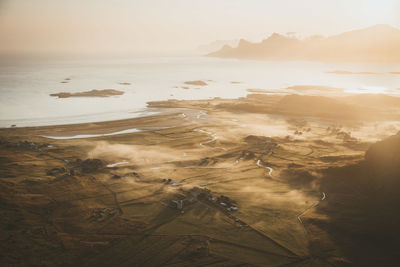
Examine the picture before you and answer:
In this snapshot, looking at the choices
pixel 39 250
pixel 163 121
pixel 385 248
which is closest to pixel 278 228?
pixel 385 248

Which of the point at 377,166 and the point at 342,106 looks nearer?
the point at 377,166

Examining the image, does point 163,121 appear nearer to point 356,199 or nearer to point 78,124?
point 78,124

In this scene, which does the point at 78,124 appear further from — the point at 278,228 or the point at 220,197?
the point at 278,228

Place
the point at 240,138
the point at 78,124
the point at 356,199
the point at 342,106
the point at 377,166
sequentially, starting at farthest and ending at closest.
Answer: the point at 342,106 < the point at 78,124 < the point at 240,138 < the point at 377,166 < the point at 356,199

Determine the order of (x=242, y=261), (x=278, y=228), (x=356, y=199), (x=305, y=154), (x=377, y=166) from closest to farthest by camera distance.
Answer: (x=242, y=261) < (x=278, y=228) < (x=356, y=199) < (x=377, y=166) < (x=305, y=154)

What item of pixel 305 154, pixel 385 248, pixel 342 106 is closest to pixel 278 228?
pixel 385 248

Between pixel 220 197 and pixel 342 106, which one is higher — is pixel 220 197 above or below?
below

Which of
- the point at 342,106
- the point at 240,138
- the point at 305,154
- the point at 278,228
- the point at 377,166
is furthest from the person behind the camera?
the point at 342,106

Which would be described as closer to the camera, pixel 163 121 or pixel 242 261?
pixel 242 261

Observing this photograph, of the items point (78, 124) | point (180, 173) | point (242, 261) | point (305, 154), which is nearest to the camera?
point (242, 261)
